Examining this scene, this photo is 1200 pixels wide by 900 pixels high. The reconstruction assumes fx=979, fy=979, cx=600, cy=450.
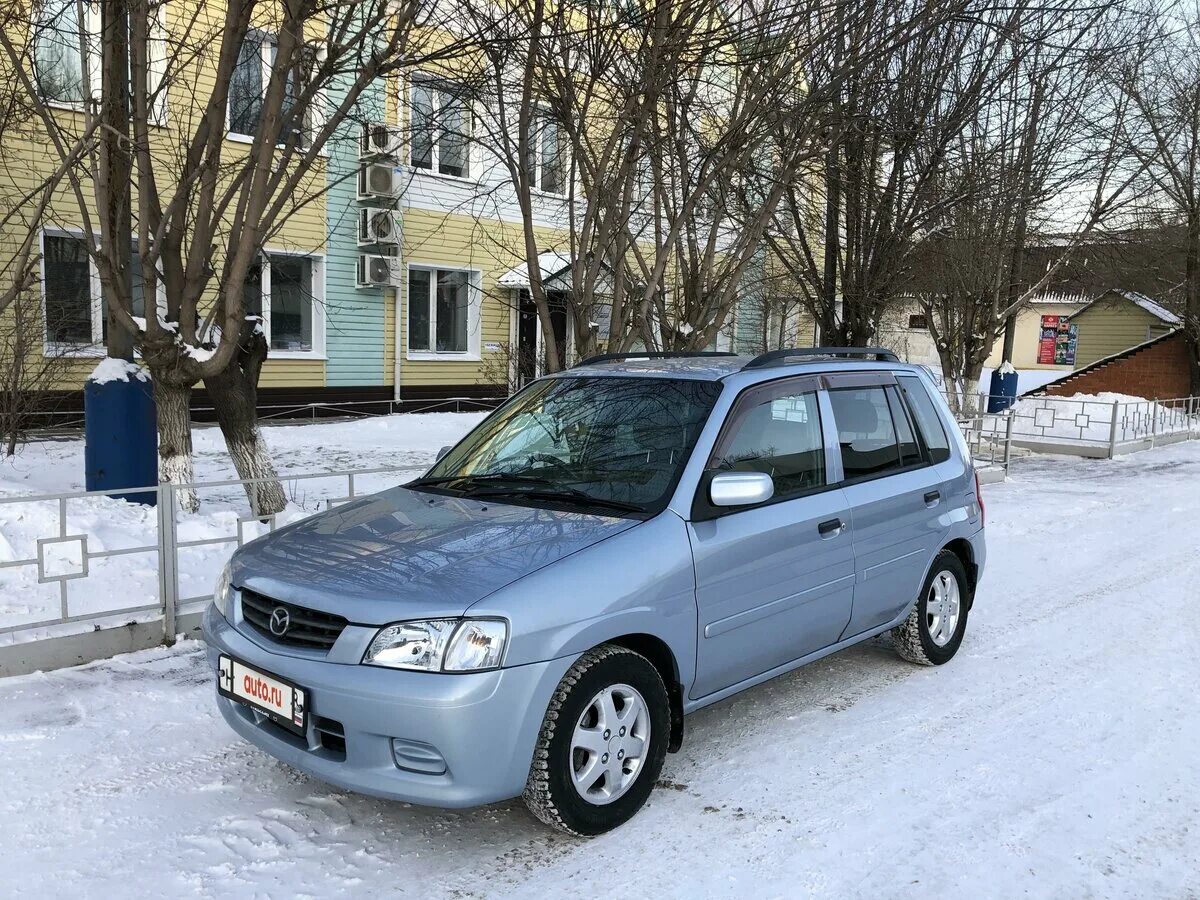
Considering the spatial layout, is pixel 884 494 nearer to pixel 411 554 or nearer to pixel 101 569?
pixel 411 554

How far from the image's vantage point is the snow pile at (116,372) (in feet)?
25.5

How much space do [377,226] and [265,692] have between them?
14781 mm

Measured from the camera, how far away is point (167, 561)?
5531 millimetres

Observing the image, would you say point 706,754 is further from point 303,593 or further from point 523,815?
point 303,593

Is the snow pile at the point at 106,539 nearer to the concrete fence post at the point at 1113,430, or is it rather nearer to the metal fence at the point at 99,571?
the metal fence at the point at 99,571

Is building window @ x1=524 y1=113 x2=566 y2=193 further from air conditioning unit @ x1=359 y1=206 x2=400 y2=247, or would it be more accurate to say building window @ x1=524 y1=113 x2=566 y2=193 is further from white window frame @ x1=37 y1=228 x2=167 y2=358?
white window frame @ x1=37 y1=228 x2=167 y2=358

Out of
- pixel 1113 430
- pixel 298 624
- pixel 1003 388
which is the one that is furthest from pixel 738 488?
pixel 1003 388

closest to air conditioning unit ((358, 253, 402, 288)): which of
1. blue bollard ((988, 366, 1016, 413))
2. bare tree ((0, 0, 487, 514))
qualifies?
bare tree ((0, 0, 487, 514))

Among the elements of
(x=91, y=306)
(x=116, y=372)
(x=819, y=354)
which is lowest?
(x=116, y=372)

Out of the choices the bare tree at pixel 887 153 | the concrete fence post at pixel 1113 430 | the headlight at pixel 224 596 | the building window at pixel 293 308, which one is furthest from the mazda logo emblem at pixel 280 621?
the concrete fence post at pixel 1113 430

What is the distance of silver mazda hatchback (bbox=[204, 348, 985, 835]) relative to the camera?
10.7ft

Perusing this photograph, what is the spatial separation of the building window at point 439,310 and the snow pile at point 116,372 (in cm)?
1122

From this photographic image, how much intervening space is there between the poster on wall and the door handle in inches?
2178

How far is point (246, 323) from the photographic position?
852 cm
